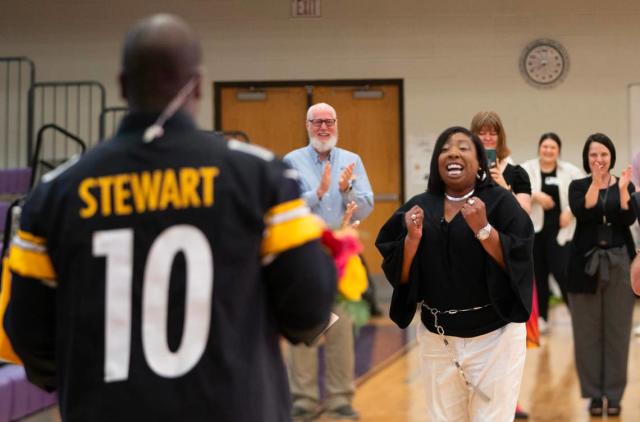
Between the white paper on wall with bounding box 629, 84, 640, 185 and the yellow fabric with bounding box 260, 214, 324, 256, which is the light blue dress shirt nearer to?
the yellow fabric with bounding box 260, 214, 324, 256

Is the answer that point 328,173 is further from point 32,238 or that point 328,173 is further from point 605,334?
point 32,238

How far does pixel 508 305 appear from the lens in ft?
13.6

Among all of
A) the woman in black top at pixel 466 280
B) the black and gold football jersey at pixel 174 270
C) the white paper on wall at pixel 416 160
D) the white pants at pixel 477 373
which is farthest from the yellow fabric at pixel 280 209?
the white paper on wall at pixel 416 160

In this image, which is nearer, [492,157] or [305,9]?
[492,157]

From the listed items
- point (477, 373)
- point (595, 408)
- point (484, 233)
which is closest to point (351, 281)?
point (484, 233)

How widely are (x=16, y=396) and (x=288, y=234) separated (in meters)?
4.42

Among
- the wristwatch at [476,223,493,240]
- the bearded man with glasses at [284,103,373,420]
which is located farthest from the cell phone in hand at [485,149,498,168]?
the wristwatch at [476,223,493,240]

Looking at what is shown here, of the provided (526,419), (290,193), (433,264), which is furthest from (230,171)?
(526,419)

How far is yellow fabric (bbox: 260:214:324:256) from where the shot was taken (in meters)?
2.01

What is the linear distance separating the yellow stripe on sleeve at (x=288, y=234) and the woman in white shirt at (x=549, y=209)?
5.21 m

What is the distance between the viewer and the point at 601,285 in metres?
6.53

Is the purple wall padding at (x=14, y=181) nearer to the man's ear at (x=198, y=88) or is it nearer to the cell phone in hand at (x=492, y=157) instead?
the cell phone in hand at (x=492, y=157)

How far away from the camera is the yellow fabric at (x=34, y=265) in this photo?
209 cm

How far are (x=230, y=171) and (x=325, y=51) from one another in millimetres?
11128
